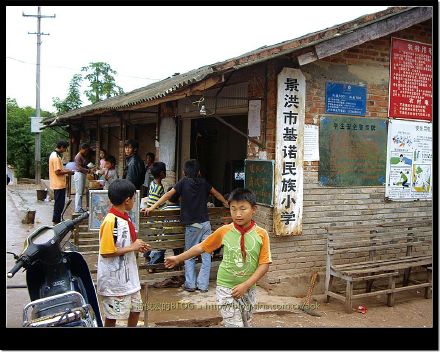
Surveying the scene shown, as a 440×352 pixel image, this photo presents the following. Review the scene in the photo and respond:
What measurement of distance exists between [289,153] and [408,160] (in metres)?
2.18

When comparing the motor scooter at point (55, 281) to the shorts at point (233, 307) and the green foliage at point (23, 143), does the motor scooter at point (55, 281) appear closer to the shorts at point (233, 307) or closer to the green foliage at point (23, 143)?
the shorts at point (233, 307)

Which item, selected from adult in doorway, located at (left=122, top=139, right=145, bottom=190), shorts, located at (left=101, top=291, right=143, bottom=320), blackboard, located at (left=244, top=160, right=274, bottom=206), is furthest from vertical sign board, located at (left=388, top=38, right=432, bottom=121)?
shorts, located at (left=101, top=291, right=143, bottom=320)

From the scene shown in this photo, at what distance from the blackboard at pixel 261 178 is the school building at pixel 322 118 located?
0.04 feet

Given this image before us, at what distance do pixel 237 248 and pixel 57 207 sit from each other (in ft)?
21.0

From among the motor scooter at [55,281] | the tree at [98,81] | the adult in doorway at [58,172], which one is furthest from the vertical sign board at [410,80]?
the tree at [98,81]

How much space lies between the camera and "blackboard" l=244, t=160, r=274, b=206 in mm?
5938

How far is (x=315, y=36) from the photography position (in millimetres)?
5930

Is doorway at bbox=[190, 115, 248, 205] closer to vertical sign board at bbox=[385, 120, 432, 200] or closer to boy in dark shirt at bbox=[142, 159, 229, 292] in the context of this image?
vertical sign board at bbox=[385, 120, 432, 200]

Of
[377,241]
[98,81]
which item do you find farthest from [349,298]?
[98,81]

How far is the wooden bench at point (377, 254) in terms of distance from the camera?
6043 millimetres

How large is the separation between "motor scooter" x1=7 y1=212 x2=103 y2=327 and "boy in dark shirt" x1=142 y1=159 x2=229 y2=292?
2056 millimetres
